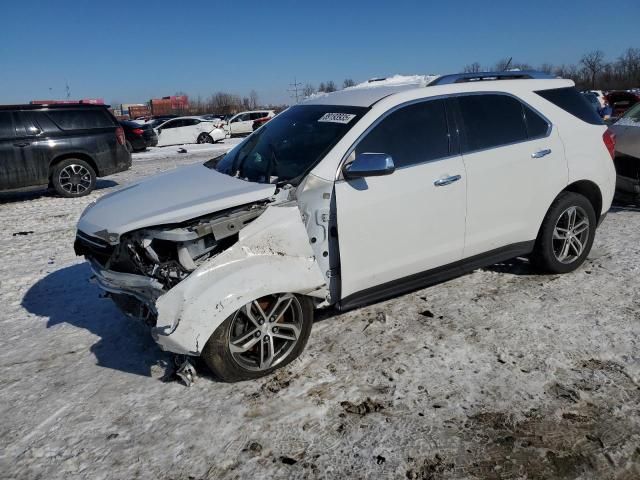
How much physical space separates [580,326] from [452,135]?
176 cm

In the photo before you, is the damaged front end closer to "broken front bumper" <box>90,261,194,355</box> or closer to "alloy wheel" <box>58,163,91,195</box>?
"broken front bumper" <box>90,261,194,355</box>

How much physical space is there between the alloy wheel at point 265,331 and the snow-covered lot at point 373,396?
156 millimetres

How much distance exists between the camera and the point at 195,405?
3104 mm

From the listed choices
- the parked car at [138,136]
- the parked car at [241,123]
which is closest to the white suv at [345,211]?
the parked car at [138,136]

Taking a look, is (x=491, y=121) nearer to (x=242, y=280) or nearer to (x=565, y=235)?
(x=565, y=235)

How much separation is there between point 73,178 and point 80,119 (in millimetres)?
1279

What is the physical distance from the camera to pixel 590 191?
4777 mm

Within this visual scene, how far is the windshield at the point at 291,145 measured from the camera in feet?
12.0

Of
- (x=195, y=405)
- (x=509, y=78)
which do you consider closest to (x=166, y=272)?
(x=195, y=405)

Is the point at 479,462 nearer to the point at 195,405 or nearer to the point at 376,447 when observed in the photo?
the point at 376,447

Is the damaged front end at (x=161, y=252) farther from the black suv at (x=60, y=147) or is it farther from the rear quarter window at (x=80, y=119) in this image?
the rear quarter window at (x=80, y=119)

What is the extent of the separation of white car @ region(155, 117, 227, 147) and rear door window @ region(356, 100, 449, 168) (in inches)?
891

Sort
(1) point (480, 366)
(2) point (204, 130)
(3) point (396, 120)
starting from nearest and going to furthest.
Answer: (1) point (480, 366), (3) point (396, 120), (2) point (204, 130)

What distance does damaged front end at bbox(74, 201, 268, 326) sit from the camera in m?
3.08
